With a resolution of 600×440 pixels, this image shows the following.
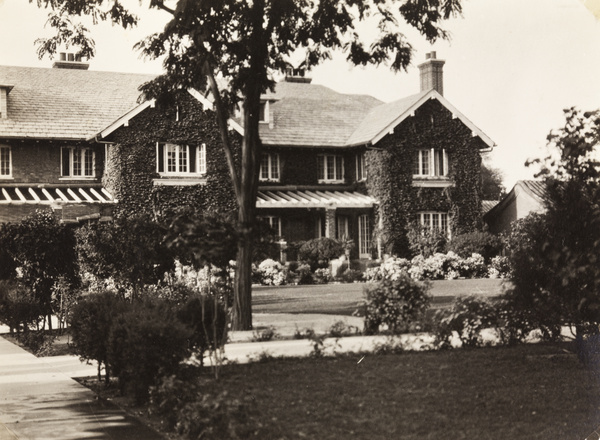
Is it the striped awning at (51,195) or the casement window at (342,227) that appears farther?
the casement window at (342,227)

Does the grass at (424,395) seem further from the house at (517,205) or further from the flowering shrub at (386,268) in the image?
the flowering shrub at (386,268)

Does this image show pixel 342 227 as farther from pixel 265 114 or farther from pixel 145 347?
pixel 145 347

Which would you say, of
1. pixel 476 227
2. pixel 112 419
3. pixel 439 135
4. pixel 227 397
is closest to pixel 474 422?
pixel 227 397

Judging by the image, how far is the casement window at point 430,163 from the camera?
2078cm

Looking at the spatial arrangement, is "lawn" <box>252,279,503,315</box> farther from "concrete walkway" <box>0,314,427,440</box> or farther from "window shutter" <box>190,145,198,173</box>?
"window shutter" <box>190,145,198,173</box>

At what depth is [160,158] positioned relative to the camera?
85.4 ft

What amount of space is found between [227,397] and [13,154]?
20155 mm

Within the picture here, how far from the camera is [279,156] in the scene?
79.7ft

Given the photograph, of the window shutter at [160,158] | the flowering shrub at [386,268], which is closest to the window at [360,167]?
the window shutter at [160,158]

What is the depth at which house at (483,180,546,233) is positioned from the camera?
388 inches

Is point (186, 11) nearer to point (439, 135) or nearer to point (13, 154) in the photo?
point (439, 135)

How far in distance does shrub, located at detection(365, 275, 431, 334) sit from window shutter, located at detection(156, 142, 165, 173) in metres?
15.6

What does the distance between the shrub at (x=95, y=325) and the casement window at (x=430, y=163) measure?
12984mm

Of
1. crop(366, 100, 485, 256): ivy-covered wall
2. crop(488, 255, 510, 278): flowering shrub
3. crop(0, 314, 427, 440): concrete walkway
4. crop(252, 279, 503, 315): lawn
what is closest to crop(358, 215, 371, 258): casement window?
crop(366, 100, 485, 256): ivy-covered wall
